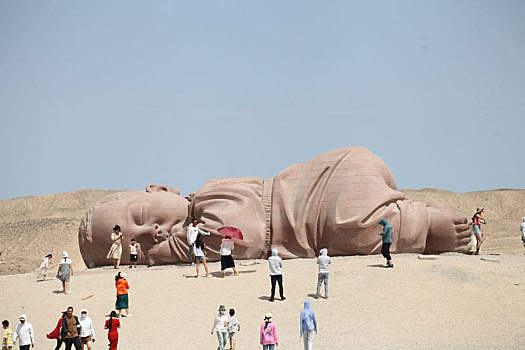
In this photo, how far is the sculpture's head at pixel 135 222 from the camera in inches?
924

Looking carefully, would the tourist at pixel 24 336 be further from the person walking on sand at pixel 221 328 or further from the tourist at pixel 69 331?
the person walking on sand at pixel 221 328

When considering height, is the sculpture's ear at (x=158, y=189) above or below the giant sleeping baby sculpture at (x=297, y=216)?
above

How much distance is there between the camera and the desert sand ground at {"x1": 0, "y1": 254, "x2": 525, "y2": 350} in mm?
14297

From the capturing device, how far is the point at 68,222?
165ft

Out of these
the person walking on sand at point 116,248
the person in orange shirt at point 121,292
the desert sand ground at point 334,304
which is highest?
the person walking on sand at point 116,248

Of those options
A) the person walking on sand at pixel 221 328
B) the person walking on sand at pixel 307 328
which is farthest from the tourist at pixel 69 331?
the person walking on sand at pixel 307 328

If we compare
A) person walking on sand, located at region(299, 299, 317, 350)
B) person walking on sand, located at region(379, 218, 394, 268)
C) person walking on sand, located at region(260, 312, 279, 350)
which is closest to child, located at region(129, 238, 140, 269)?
person walking on sand, located at region(379, 218, 394, 268)

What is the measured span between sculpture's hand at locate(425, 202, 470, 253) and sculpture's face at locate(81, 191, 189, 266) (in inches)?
333

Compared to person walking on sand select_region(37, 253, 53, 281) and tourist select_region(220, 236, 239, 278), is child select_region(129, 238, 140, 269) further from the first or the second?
tourist select_region(220, 236, 239, 278)

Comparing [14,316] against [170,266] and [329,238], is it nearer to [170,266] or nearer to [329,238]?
[170,266]

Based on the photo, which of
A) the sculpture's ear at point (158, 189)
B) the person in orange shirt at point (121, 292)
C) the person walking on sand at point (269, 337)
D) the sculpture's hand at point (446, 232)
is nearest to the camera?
the person walking on sand at point (269, 337)

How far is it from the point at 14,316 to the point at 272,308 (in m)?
6.69

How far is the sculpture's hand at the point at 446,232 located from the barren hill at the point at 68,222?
880cm

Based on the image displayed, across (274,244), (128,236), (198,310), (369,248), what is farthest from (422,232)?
(128,236)
